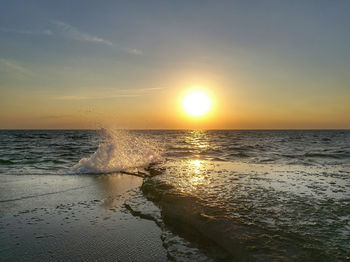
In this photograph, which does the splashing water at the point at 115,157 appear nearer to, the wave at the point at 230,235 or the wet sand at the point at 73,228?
the wet sand at the point at 73,228

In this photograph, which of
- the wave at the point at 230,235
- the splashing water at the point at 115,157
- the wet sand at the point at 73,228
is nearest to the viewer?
the wave at the point at 230,235

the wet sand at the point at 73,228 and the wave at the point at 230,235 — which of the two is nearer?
the wave at the point at 230,235

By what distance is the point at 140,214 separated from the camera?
5.43 m

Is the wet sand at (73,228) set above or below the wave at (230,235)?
below

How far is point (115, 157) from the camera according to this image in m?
13.6

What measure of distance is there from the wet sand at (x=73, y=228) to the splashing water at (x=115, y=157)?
4.62 metres

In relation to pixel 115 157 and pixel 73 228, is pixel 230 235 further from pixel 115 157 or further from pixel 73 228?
pixel 115 157

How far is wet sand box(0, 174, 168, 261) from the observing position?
366 centimetres

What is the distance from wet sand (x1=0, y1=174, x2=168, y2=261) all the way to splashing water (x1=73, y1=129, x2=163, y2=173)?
4.62 m

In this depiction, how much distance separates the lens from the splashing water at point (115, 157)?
12344mm

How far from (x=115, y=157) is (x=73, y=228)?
9.11 meters

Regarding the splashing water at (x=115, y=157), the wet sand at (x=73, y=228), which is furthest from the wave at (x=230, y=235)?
the splashing water at (x=115, y=157)

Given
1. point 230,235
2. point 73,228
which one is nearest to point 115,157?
point 73,228

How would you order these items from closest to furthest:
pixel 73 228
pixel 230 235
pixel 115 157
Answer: pixel 230 235 < pixel 73 228 < pixel 115 157
